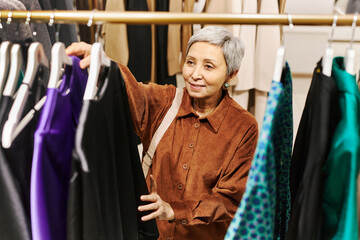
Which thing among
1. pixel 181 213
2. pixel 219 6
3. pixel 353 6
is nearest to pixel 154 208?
pixel 181 213

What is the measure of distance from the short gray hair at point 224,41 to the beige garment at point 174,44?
65 centimetres

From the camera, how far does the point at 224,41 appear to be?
3.32 ft

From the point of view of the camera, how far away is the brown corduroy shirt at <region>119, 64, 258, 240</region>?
3.08 ft

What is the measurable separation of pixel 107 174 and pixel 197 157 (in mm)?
432

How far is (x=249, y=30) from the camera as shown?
164cm

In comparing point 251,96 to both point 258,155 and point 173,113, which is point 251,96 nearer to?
point 173,113

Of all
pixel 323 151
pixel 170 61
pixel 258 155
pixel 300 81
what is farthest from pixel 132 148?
pixel 300 81

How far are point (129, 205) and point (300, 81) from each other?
1.64 m

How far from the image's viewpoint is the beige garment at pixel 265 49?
1.59 meters

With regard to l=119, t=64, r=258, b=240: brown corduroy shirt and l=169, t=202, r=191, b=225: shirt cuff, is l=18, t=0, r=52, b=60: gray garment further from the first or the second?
l=169, t=202, r=191, b=225: shirt cuff

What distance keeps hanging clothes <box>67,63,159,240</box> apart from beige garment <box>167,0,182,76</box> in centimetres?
101

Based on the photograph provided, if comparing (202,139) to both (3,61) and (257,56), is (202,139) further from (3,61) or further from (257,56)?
(257,56)

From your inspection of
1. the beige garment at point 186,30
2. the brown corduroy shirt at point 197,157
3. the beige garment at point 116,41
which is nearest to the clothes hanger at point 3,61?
the brown corduroy shirt at point 197,157

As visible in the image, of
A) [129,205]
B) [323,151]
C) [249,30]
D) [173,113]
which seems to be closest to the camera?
[323,151]
